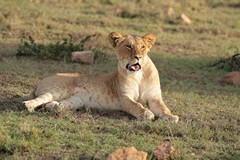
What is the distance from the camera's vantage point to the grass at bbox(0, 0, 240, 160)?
512cm

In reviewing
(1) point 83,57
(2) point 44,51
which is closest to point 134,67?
(1) point 83,57

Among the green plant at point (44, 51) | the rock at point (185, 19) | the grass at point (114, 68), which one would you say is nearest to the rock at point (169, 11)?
the grass at point (114, 68)

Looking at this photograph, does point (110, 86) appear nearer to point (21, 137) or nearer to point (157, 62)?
point (21, 137)

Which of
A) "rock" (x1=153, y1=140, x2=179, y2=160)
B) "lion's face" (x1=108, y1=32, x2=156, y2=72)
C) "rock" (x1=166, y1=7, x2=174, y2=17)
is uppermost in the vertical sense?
"lion's face" (x1=108, y1=32, x2=156, y2=72)

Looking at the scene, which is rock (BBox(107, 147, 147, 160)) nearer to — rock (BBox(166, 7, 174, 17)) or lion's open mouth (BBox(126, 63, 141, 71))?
lion's open mouth (BBox(126, 63, 141, 71))

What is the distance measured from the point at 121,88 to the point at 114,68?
2.79 m

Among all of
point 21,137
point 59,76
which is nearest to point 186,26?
point 59,76

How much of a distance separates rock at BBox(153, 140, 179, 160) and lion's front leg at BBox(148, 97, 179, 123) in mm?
1228

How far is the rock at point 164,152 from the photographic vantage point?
15.3 ft

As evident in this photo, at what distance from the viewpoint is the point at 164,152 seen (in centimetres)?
466

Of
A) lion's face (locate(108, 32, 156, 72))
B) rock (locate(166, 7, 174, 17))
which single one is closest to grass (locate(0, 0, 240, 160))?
rock (locate(166, 7, 174, 17))

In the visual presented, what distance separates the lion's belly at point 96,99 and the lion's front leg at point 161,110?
1.22 feet

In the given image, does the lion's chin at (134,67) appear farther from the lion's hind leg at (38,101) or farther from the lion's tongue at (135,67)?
the lion's hind leg at (38,101)

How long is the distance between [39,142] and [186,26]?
8685 mm
